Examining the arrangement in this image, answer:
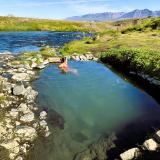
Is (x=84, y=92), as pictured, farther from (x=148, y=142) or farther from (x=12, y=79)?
(x=148, y=142)

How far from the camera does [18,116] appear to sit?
28.0 metres

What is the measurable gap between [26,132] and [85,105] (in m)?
9.97

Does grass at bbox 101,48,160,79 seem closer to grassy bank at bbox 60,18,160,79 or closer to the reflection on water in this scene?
grassy bank at bbox 60,18,160,79

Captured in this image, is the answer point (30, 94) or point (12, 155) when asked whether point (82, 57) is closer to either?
point (30, 94)

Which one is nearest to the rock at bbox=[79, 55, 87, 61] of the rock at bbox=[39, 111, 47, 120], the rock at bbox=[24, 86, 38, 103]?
the rock at bbox=[24, 86, 38, 103]

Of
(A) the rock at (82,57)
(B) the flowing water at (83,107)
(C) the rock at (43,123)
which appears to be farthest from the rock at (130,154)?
(A) the rock at (82,57)

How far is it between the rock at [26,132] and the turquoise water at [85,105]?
1154mm

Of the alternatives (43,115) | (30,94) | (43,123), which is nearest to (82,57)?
(30,94)

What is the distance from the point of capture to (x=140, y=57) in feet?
152

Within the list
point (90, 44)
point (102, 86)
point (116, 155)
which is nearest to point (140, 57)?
point (102, 86)

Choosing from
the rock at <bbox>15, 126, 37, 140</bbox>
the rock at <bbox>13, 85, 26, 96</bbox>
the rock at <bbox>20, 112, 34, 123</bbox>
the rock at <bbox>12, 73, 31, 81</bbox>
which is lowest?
the rock at <bbox>12, 73, 31, 81</bbox>

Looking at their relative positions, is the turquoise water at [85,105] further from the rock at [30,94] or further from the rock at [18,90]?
the rock at [18,90]

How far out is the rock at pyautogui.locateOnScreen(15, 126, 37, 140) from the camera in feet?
79.3

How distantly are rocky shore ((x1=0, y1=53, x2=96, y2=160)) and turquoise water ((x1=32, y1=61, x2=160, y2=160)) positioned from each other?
1.08 m
